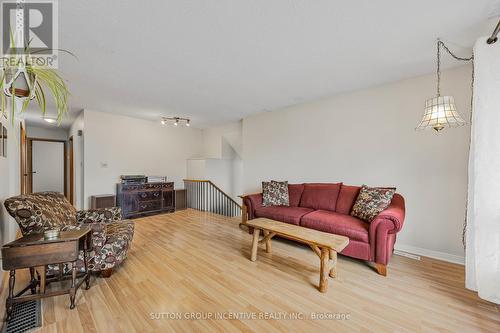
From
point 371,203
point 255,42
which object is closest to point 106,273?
point 255,42

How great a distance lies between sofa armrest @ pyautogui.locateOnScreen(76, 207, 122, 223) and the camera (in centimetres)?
270

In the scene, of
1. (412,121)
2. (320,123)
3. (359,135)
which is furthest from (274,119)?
(412,121)

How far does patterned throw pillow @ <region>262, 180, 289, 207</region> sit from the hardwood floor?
1.04 meters

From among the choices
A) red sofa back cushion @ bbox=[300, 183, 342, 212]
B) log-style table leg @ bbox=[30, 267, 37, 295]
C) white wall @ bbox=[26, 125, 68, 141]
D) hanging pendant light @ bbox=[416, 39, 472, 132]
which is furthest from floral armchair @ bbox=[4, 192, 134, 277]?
white wall @ bbox=[26, 125, 68, 141]

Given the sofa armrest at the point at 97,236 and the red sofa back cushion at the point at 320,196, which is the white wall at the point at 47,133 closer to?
the sofa armrest at the point at 97,236

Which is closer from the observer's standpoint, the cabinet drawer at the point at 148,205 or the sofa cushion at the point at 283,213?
the sofa cushion at the point at 283,213

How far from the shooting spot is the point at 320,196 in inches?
140

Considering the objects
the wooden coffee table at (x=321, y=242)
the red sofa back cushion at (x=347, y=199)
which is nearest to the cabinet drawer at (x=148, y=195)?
the wooden coffee table at (x=321, y=242)

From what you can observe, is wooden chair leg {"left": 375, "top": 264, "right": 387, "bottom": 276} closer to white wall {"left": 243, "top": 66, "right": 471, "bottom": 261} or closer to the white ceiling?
white wall {"left": 243, "top": 66, "right": 471, "bottom": 261}

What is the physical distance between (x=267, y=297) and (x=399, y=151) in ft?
9.19

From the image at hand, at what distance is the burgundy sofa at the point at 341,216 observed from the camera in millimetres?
2334

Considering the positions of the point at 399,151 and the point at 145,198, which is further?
the point at 145,198

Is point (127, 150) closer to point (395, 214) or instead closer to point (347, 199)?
point (347, 199)

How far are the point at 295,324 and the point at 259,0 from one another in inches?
100
